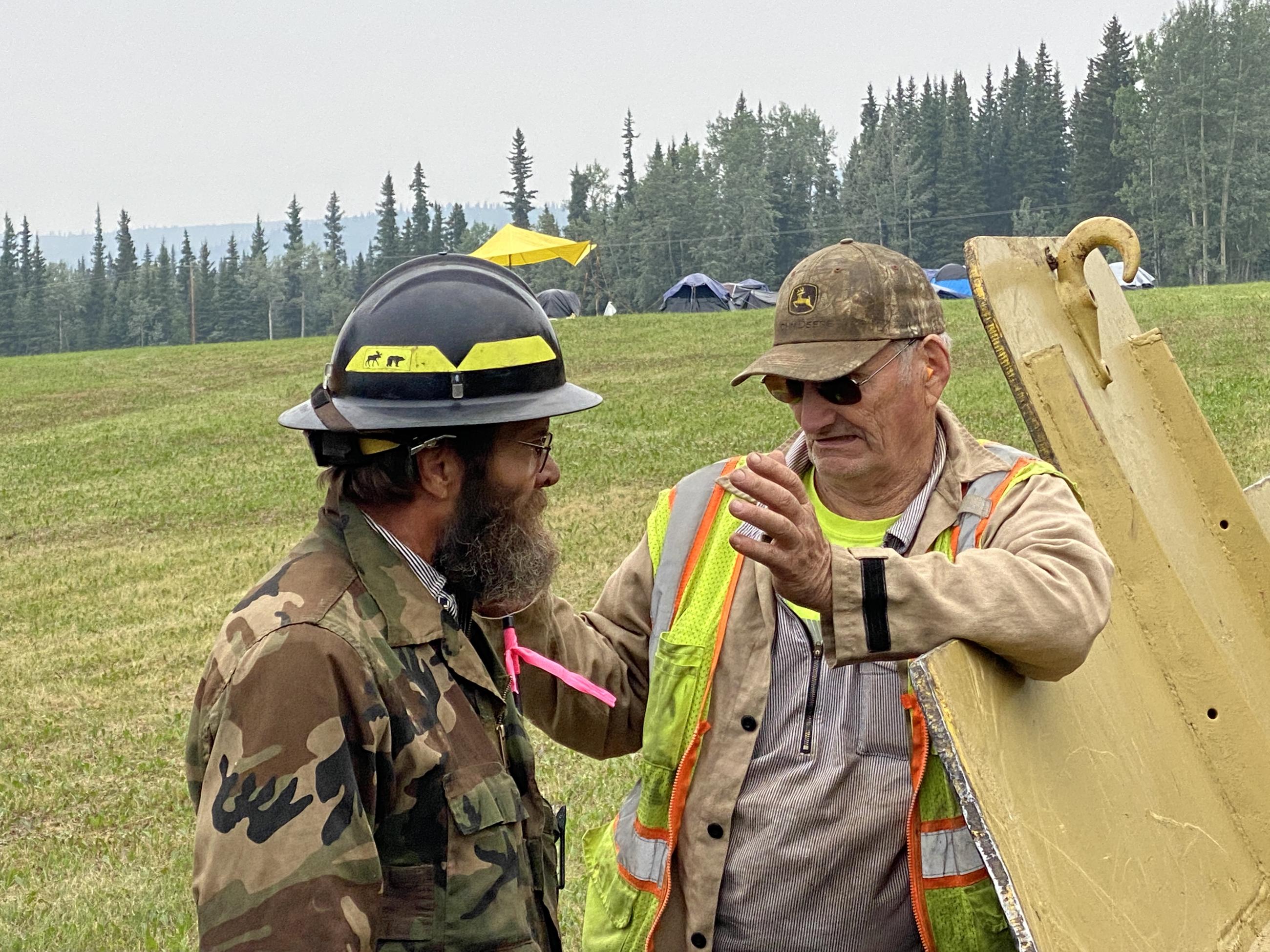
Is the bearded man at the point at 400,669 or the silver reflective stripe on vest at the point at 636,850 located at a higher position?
the bearded man at the point at 400,669

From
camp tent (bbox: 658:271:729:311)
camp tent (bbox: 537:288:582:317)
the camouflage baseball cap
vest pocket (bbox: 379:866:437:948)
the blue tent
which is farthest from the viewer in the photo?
camp tent (bbox: 658:271:729:311)

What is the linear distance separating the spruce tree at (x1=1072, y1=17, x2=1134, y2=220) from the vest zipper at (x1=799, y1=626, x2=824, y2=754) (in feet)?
259

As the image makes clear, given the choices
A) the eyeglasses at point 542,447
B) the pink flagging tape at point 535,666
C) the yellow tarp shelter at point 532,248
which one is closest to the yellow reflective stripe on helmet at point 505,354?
the eyeglasses at point 542,447

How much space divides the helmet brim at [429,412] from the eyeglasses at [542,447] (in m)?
0.06

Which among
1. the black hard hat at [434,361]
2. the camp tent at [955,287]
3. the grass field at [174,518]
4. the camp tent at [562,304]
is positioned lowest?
the grass field at [174,518]

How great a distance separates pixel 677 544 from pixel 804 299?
628 mm

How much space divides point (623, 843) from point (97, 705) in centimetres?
687

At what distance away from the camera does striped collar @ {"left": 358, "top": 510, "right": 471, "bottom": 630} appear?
241cm

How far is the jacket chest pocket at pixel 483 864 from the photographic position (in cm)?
222

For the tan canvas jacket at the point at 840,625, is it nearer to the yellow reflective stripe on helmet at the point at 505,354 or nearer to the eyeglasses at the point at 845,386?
the eyeglasses at the point at 845,386

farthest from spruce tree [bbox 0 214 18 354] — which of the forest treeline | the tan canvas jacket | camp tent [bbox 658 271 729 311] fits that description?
the tan canvas jacket

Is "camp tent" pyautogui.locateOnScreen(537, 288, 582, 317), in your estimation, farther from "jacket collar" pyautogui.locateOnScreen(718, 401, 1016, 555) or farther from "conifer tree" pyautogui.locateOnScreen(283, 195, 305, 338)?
"conifer tree" pyautogui.locateOnScreen(283, 195, 305, 338)

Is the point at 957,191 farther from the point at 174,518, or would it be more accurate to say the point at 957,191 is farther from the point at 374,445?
the point at 374,445

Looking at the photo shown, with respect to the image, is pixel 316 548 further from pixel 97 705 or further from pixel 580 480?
pixel 580 480
